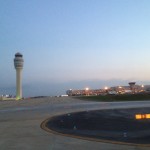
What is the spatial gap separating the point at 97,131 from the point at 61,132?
5.76 feet

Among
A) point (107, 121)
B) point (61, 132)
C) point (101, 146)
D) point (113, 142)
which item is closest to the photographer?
point (101, 146)

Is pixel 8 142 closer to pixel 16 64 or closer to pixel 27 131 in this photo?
pixel 27 131

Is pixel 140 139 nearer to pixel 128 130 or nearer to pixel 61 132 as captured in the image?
pixel 128 130

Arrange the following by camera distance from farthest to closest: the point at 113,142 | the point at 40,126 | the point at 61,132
A: the point at 40,126, the point at 61,132, the point at 113,142

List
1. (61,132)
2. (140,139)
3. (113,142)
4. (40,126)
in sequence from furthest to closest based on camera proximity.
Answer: (40,126) → (61,132) → (140,139) → (113,142)

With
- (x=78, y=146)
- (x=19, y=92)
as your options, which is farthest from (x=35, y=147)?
(x=19, y=92)

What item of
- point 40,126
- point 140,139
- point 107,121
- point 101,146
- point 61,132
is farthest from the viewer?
point 107,121

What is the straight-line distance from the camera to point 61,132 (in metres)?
14.2

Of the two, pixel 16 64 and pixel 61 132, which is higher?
pixel 16 64

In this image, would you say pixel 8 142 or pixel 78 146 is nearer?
pixel 78 146

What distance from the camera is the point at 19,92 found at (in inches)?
4628

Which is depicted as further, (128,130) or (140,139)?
(128,130)

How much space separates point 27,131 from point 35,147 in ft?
12.6

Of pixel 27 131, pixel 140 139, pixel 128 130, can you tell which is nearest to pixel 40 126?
pixel 27 131
